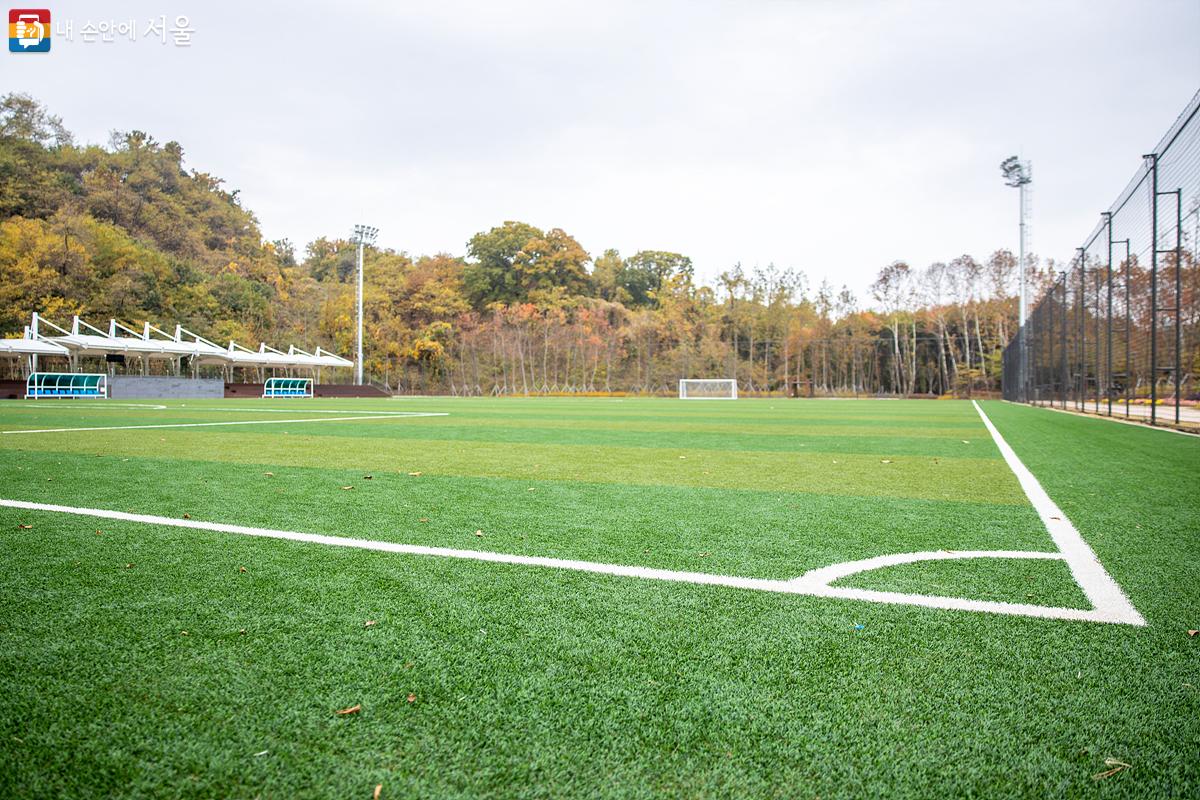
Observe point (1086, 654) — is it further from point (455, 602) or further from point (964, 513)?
point (964, 513)

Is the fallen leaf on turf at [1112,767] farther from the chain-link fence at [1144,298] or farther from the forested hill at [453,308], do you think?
the forested hill at [453,308]

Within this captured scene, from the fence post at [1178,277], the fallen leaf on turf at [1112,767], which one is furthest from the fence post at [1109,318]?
the fallen leaf on turf at [1112,767]

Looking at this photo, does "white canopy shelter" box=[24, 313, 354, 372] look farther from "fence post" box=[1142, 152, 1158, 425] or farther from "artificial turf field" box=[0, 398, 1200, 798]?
"fence post" box=[1142, 152, 1158, 425]

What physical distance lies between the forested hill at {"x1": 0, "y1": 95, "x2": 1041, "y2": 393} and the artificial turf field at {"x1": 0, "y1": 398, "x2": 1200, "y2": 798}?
3633 centimetres

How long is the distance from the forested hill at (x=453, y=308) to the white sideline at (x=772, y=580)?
1425 inches

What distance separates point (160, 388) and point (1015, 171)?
42674 millimetres

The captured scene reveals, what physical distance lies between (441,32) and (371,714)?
21279 millimetres

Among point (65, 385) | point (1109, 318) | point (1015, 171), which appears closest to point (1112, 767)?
point (1109, 318)

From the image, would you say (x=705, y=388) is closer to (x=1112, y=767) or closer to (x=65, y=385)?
(x=65, y=385)

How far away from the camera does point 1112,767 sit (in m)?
1.09

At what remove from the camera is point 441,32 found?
61.9 ft

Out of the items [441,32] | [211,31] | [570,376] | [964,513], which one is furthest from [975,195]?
[964,513]

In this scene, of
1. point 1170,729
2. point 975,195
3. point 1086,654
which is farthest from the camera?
point 975,195

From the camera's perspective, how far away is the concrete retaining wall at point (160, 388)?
76.9 feet
